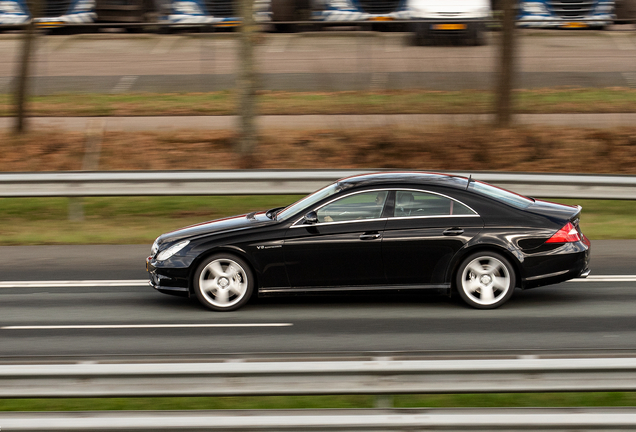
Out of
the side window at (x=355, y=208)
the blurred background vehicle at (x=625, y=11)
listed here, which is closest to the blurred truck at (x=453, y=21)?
the blurred background vehicle at (x=625, y=11)

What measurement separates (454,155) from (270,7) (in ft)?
53.5

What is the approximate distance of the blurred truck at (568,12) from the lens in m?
30.2

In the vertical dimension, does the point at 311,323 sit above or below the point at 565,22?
below

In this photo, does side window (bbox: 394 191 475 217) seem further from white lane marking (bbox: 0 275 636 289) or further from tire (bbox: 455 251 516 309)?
white lane marking (bbox: 0 275 636 289)

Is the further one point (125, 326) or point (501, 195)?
point (501, 195)

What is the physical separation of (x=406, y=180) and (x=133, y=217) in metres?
6.96

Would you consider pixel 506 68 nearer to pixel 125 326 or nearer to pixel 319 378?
pixel 125 326

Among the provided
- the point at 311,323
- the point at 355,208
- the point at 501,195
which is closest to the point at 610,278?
the point at 501,195

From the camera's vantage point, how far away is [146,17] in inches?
1266

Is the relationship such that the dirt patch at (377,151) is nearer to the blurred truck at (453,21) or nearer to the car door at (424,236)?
the blurred truck at (453,21)

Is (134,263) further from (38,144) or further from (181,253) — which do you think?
(38,144)

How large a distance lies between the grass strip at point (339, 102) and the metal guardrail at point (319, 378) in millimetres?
14476

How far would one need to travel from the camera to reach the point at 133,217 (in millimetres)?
13742

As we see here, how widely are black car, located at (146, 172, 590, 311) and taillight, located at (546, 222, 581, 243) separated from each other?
0.04 ft
